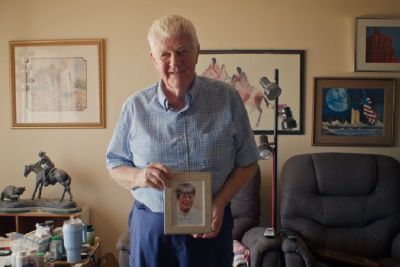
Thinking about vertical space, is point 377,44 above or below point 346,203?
above

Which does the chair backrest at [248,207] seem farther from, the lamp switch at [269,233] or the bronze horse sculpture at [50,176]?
the bronze horse sculpture at [50,176]

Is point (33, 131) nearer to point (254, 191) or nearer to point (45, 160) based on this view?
point (45, 160)

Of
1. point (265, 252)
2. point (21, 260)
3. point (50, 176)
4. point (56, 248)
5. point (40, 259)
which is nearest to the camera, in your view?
point (21, 260)

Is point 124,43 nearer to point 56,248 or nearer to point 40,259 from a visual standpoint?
point 56,248

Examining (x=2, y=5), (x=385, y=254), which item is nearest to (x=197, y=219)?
(x=385, y=254)

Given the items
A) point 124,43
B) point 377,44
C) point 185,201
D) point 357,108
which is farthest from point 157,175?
point 377,44

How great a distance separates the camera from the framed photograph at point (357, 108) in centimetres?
290

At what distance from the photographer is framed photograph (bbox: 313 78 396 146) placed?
9.53 ft

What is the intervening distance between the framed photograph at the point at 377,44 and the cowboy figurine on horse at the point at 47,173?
2.17 meters

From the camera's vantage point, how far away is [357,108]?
2.91m

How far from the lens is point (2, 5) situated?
3.00 metres

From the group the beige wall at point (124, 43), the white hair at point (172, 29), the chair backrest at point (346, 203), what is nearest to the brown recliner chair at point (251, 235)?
the chair backrest at point (346, 203)

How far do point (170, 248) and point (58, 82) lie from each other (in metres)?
2.18

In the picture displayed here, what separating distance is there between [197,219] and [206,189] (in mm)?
85
